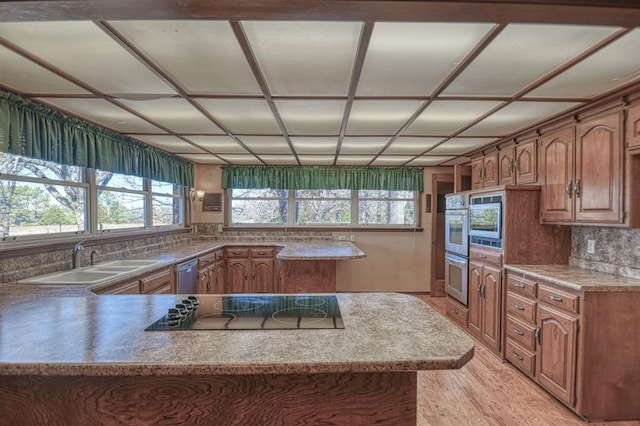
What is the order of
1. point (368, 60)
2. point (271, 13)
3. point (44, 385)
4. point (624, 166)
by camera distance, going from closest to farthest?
point (271, 13)
point (44, 385)
point (368, 60)
point (624, 166)

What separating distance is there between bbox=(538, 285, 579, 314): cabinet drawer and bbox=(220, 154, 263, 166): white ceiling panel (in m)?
3.81

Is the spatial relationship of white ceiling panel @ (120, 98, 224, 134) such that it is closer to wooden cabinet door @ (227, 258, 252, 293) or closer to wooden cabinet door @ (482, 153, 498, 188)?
wooden cabinet door @ (227, 258, 252, 293)

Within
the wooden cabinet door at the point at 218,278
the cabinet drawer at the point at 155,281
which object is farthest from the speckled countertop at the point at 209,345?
the wooden cabinet door at the point at 218,278

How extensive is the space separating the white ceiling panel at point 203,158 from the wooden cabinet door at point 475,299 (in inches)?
151

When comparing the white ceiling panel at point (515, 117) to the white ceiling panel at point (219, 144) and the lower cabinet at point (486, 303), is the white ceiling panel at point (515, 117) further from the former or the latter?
the white ceiling panel at point (219, 144)

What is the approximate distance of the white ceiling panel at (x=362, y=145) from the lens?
11.7ft

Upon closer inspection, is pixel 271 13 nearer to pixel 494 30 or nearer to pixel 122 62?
pixel 494 30

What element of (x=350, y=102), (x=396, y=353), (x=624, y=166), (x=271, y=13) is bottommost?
(x=396, y=353)

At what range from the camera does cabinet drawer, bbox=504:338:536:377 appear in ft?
8.77

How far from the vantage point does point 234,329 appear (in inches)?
53.9

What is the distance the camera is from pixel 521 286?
2.78m

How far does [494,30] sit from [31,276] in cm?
342

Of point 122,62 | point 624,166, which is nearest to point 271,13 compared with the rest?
point 122,62

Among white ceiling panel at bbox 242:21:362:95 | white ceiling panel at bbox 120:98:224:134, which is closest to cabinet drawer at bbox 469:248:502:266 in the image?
white ceiling panel at bbox 242:21:362:95
